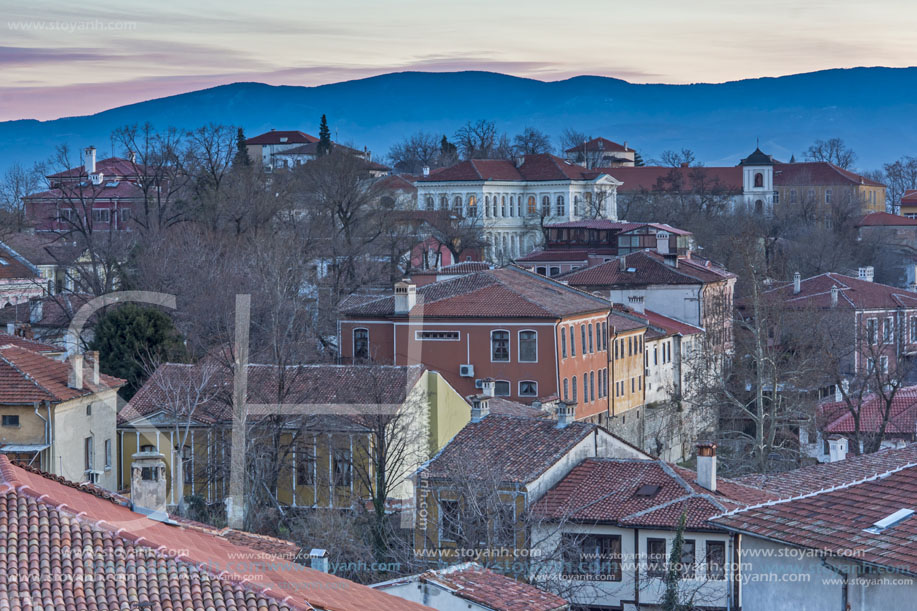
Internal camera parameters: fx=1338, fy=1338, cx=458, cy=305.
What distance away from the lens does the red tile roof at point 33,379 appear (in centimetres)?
2544

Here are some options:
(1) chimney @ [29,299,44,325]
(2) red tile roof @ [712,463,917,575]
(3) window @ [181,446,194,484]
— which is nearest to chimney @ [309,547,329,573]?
(2) red tile roof @ [712,463,917,575]

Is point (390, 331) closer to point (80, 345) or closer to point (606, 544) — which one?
point (80, 345)

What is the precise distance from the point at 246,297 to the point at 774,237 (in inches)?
2018

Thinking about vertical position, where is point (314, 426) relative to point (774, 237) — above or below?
below

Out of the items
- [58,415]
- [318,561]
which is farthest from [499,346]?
[318,561]

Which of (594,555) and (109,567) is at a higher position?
(109,567)

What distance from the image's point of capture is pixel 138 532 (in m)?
10.7

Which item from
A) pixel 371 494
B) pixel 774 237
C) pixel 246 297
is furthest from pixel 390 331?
pixel 774 237

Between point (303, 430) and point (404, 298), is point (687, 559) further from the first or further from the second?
point (404, 298)

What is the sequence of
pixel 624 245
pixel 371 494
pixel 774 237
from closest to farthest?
pixel 371 494, pixel 624 245, pixel 774 237

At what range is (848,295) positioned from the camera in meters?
49.0

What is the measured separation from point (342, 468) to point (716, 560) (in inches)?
412

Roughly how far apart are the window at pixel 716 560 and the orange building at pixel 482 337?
17.5 metres

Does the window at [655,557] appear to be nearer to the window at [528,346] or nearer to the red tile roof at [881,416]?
the red tile roof at [881,416]
